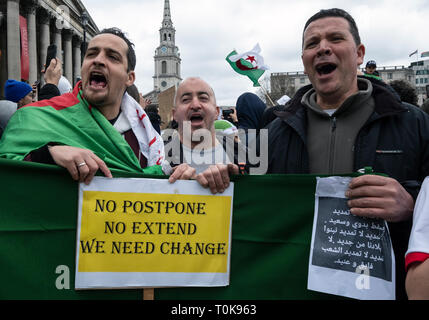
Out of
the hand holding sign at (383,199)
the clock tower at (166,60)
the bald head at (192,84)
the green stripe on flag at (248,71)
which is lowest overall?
the hand holding sign at (383,199)

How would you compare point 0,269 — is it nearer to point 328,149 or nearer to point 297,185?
point 297,185

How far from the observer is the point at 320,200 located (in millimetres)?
2246

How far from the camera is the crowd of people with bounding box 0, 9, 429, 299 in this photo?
2.10m

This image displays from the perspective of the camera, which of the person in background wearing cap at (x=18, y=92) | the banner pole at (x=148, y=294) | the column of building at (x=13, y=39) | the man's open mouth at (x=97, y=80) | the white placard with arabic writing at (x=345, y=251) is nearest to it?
the white placard with arabic writing at (x=345, y=251)

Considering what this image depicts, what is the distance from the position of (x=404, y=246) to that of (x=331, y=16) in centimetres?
158

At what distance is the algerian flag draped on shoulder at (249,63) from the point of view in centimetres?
732

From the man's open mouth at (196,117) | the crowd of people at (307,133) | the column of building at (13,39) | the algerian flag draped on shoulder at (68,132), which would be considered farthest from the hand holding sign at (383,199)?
the column of building at (13,39)

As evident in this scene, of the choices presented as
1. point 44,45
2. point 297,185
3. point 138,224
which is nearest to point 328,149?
point 297,185

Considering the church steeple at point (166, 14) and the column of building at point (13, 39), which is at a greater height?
the church steeple at point (166, 14)

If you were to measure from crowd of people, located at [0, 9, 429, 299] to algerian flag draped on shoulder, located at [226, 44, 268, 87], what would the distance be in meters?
4.51

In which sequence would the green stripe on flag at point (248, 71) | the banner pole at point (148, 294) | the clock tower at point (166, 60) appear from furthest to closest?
1. the clock tower at point (166, 60)
2. the green stripe on flag at point (248, 71)
3. the banner pole at point (148, 294)

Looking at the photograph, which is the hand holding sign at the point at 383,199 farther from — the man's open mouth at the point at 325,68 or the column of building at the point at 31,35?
the column of building at the point at 31,35

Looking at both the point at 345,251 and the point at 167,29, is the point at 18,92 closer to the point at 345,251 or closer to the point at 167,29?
the point at 345,251

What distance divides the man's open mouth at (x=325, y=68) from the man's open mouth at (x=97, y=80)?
1.55 m
